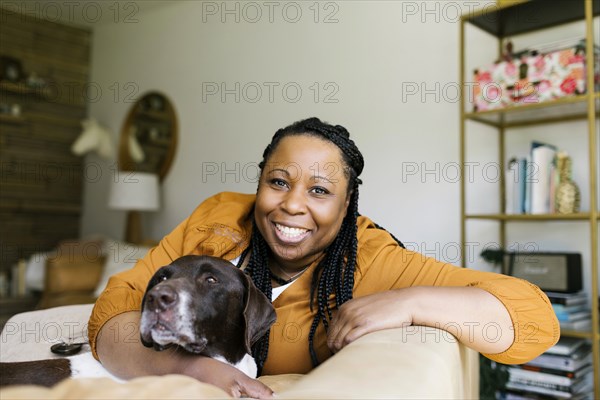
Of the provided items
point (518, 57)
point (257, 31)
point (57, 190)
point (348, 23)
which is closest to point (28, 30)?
point (57, 190)

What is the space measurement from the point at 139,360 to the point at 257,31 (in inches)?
133

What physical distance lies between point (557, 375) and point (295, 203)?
5.49 feet

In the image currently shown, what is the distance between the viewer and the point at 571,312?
2523 mm

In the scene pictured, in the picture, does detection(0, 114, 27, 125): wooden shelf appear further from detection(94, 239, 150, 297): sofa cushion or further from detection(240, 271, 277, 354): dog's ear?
detection(240, 271, 277, 354): dog's ear

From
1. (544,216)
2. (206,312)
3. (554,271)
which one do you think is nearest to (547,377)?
(554,271)

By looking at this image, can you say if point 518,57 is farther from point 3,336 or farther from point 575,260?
point 3,336

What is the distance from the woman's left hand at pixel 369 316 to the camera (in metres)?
1.23

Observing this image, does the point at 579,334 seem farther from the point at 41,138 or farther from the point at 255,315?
the point at 41,138

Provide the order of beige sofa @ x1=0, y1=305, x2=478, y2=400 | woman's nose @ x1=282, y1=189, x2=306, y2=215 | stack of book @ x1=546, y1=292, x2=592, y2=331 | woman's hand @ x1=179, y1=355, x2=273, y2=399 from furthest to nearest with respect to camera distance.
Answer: stack of book @ x1=546, y1=292, x2=592, y2=331 < woman's nose @ x1=282, y1=189, x2=306, y2=215 < woman's hand @ x1=179, y1=355, x2=273, y2=399 < beige sofa @ x1=0, y1=305, x2=478, y2=400

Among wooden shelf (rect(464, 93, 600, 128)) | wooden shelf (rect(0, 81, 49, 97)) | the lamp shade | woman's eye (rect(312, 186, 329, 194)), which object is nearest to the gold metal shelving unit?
wooden shelf (rect(464, 93, 600, 128))

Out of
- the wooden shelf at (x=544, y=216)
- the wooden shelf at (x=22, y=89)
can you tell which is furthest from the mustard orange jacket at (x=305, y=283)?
the wooden shelf at (x=22, y=89)

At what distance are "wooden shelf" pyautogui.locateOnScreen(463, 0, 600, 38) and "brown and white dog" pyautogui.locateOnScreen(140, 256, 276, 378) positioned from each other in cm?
204

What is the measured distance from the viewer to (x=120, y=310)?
1.42m

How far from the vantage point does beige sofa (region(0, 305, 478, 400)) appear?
2.64ft
